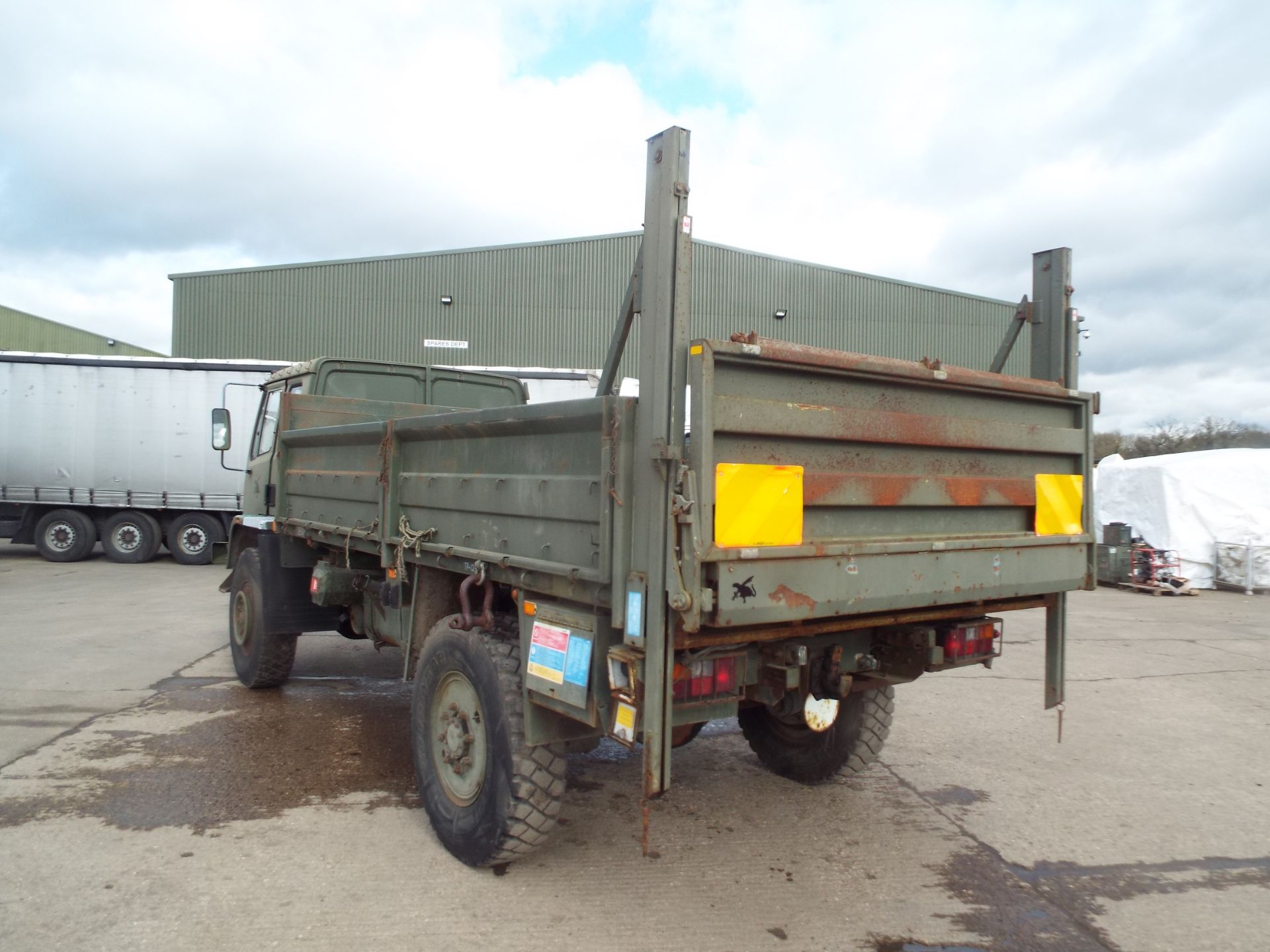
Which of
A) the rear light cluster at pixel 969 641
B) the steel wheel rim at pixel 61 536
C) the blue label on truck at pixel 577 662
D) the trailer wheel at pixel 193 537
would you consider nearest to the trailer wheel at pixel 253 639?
the blue label on truck at pixel 577 662

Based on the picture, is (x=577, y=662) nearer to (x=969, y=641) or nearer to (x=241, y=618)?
(x=969, y=641)

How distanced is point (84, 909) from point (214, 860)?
507 millimetres

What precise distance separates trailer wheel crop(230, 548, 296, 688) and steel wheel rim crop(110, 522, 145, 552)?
34.1ft

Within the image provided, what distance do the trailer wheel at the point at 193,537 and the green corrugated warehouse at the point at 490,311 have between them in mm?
8377

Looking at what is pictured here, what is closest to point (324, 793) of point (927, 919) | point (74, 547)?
point (927, 919)

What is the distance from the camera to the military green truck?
2.78m

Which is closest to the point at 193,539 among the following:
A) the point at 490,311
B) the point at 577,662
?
the point at 490,311

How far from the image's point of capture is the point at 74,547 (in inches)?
606

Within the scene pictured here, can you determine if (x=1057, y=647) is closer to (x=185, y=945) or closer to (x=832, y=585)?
(x=832, y=585)

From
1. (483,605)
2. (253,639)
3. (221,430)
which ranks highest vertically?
(221,430)

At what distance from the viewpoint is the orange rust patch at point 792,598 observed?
2.84 m

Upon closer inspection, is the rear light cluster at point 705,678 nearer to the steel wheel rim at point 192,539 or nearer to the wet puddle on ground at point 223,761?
the wet puddle on ground at point 223,761

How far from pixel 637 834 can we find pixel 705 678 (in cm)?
144

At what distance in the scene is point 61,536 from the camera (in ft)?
50.6
